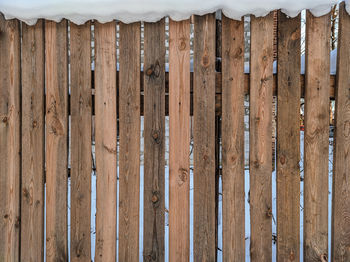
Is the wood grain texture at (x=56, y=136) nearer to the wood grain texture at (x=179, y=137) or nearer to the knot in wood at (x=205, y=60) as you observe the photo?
the wood grain texture at (x=179, y=137)

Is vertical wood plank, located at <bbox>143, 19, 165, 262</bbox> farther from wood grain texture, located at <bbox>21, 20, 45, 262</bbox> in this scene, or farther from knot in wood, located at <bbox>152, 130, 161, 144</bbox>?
wood grain texture, located at <bbox>21, 20, 45, 262</bbox>

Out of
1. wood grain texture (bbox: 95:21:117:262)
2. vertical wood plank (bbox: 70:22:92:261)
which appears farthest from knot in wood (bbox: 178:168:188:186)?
vertical wood plank (bbox: 70:22:92:261)

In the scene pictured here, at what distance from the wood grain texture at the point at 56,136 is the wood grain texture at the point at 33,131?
0.04m

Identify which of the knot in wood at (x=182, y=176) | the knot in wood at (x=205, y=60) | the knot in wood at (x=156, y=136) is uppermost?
the knot in wood at (x=205, y=60)

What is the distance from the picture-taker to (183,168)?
1495 millimetres

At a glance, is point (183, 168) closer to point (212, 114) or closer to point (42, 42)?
point (212, 114)

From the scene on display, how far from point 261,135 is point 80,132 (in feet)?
3.51

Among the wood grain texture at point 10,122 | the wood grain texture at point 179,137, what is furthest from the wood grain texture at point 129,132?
the wood grain texture at point 10,122

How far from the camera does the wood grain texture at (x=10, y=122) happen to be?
5.09 ft

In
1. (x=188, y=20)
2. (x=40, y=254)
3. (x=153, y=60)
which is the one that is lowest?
(x=40, y=254)

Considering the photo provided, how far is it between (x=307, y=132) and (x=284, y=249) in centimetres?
71

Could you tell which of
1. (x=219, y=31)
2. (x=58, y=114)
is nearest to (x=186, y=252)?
(x=58, y=114)

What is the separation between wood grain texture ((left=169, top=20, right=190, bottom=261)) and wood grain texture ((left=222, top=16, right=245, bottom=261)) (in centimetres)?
22

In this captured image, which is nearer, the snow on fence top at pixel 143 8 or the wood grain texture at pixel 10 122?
the snow on fence top at pixel 143 8
